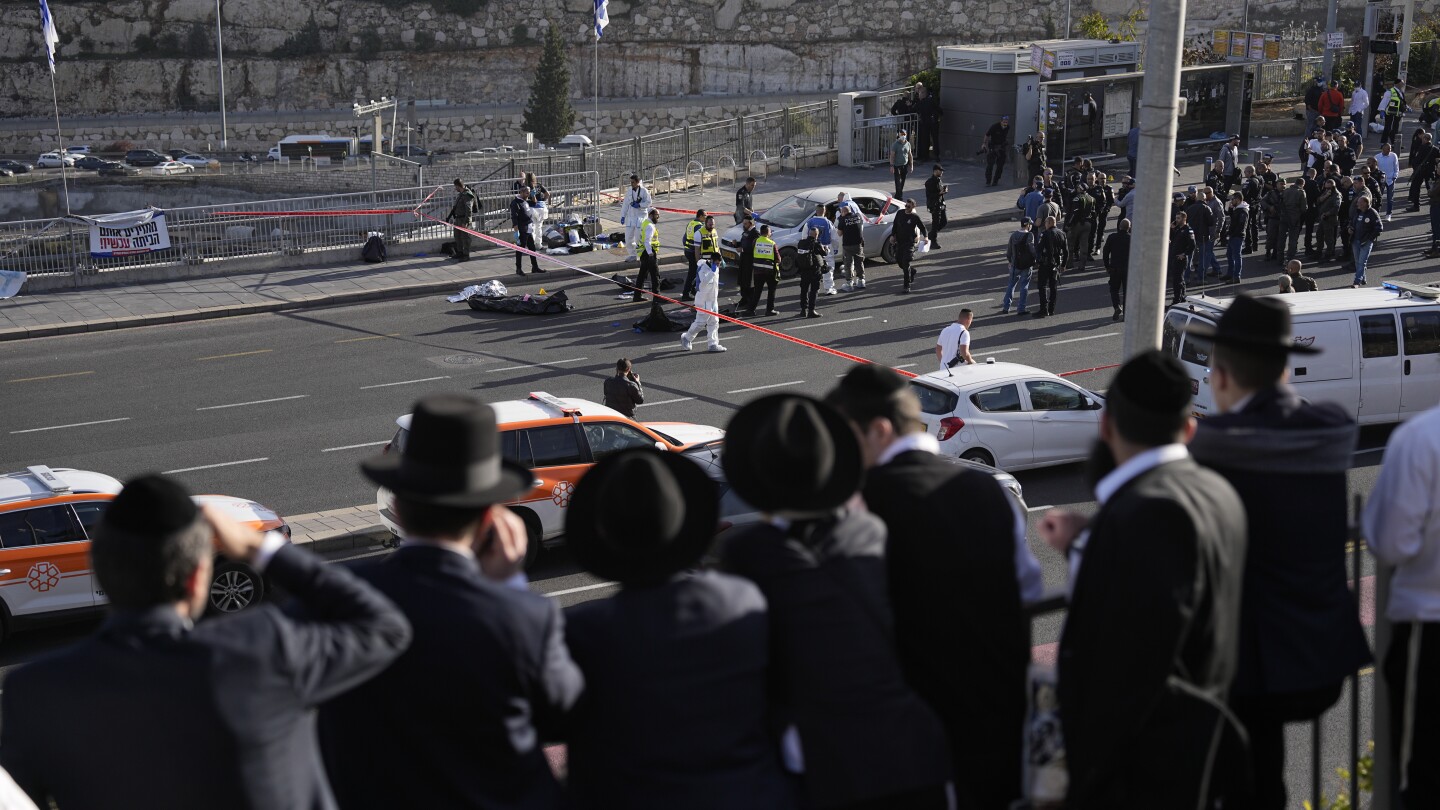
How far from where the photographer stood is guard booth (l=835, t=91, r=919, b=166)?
122 ft

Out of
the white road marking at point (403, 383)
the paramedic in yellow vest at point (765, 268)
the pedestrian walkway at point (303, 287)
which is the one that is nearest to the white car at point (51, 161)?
the pedestrian walkway at point (303, 287)

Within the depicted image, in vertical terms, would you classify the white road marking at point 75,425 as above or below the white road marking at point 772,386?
below

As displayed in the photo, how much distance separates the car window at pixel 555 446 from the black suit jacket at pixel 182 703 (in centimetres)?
1104

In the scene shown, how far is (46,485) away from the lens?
13094mm

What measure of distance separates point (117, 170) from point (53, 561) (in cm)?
5372

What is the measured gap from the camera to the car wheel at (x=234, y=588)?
12.8m

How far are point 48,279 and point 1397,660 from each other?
2757 centimetres

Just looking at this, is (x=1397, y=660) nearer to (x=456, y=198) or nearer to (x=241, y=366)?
(x=241, y=366)

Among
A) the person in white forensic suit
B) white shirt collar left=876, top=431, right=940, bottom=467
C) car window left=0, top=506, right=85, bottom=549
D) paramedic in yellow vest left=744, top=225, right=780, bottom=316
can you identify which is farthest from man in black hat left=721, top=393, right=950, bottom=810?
the person in white forensic suit

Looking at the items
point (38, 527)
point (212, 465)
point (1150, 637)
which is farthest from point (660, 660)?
point (212, 465)

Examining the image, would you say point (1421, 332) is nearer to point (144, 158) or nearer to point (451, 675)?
point (451, 675)

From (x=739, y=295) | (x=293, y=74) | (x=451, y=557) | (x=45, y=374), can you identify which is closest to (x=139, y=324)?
(x=45, y=374)

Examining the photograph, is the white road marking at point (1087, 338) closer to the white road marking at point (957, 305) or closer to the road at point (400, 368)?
the road at point (400, 368)

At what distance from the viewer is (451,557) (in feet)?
11.5
